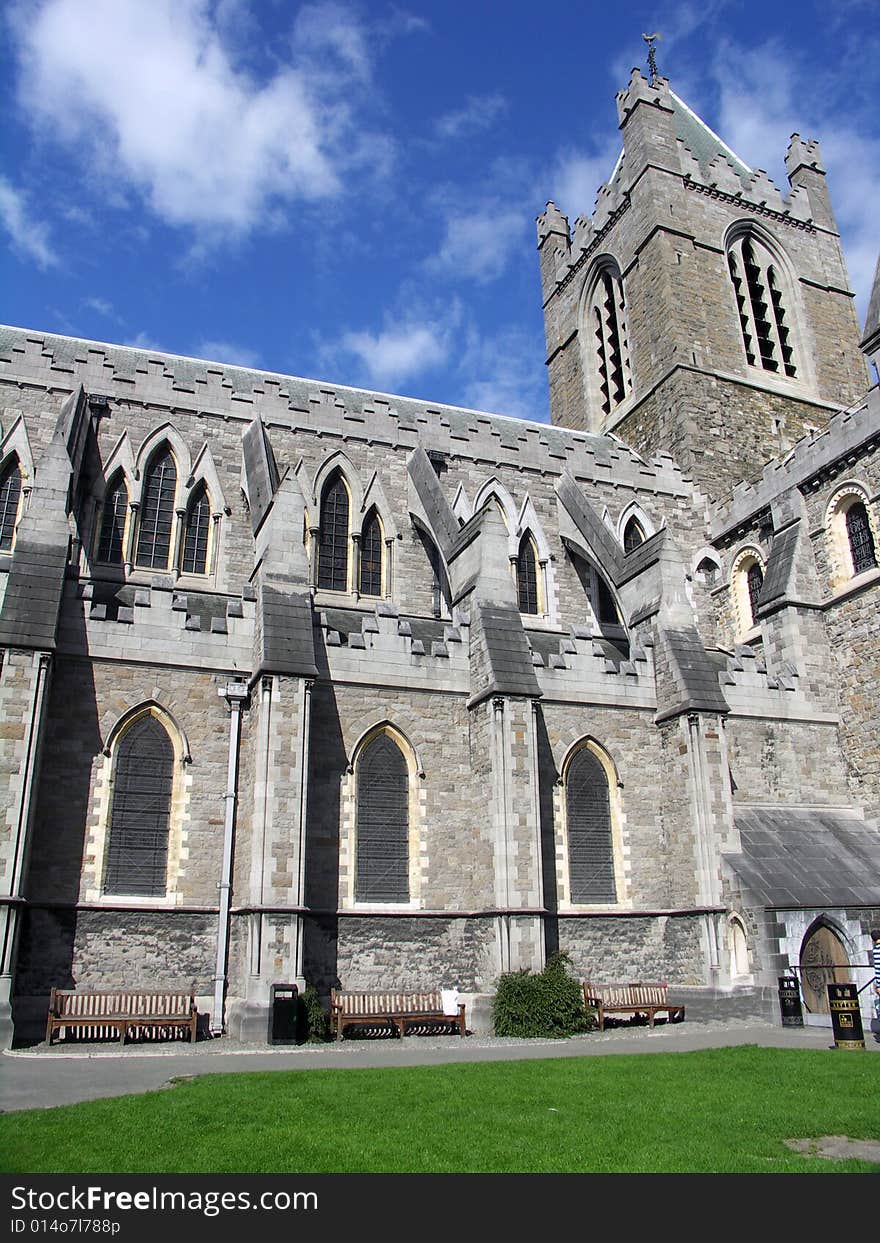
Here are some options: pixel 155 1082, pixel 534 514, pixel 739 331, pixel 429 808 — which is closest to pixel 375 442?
pixel 534 514

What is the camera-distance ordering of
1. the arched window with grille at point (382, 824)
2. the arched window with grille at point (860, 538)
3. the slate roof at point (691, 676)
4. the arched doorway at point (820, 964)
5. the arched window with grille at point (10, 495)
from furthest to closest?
the arched window with grille at point (860, 538), the arched window with grille at point (10, 495), the slate roof at point (691, 676), the arched window with grille at point (382, 824), the arched doorway at point (820, 964)

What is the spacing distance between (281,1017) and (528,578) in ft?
45.6

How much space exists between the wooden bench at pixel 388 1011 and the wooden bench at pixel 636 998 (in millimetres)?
2529

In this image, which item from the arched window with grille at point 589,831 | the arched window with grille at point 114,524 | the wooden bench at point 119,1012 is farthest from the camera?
the arched window with grille at point 114,524

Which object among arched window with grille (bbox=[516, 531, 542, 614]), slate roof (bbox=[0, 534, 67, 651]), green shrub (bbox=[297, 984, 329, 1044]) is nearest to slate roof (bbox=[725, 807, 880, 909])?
arched window with grille (bbox=[516, 531, 542, 614])

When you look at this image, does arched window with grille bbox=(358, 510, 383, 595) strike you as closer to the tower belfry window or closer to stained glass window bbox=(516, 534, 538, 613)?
stained glass window bbox=(516, 534, 538, 613)

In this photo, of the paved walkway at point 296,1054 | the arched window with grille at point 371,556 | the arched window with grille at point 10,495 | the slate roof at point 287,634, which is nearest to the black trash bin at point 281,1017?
the paved walkway at point 296,1054

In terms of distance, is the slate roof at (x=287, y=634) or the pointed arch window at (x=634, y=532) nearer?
the slate roof at (x=287, y=634)

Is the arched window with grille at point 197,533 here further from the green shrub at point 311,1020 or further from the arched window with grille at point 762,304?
the arched window with grille at point 762,304

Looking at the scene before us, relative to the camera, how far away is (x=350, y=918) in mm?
17109

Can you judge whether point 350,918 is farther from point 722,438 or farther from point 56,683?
point 722,438

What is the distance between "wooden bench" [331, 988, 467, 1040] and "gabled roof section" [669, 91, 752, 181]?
31825mm

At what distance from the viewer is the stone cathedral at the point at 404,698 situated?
52.9ft

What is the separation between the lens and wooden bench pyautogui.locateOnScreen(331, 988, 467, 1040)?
1573 cm
